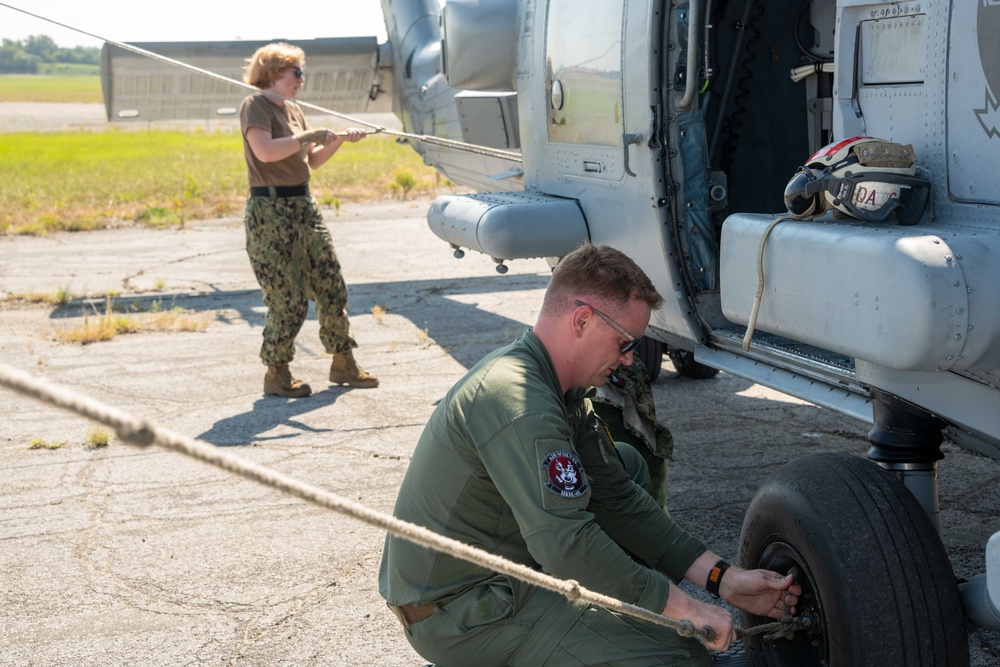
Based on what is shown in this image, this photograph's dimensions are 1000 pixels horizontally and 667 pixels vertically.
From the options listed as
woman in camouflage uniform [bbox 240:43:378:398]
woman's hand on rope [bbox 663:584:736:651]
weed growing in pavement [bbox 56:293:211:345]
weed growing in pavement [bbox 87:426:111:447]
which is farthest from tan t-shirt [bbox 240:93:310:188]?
woman's hand on rope [bbox 663:584:736:651]

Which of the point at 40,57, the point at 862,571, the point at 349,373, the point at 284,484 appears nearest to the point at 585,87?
the point at 862,571

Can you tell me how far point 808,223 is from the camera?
2811 millimetres

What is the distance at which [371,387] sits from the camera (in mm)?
6609

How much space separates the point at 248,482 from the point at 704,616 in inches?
114

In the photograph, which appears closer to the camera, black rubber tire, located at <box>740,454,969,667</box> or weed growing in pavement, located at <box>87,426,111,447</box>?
black rubber tire, located at <box>740,454,969,667</box>

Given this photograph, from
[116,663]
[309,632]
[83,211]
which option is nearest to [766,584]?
[309,632]

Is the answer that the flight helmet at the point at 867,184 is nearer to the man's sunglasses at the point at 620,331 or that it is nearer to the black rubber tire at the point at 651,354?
the man's sunglasses at the point at 620,331

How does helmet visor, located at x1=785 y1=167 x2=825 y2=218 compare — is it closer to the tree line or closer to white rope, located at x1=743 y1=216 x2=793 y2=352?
white rope, located at x1=743 y1=216 x2=793 y2=352

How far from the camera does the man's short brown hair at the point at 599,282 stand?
8.70 feet

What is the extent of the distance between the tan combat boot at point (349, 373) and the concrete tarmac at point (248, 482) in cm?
10

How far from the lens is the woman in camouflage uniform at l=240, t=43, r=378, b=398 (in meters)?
6.01

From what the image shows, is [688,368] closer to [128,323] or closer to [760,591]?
[760,591]

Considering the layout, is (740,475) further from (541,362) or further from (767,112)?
(541,362)

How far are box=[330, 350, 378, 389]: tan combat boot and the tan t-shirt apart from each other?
3.59 ft
